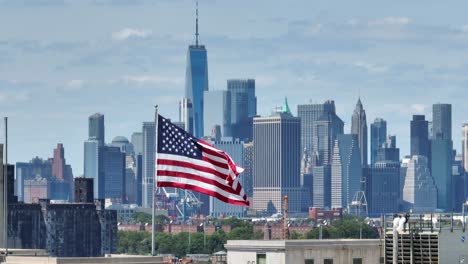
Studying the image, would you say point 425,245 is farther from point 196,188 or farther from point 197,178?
point 197,178

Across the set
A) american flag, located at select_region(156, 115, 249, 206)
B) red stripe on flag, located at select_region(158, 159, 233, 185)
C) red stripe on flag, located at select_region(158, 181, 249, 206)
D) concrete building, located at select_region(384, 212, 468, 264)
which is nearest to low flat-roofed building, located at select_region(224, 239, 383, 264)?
red stripe on flag, located at select_region(158, 181, 249, 206)

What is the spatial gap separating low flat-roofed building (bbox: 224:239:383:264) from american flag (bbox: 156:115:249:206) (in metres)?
1.68

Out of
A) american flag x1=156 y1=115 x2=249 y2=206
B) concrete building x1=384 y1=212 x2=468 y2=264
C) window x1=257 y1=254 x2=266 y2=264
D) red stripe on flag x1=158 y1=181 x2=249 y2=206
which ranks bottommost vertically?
window x1=257 y1=254 x2=266 y2=264

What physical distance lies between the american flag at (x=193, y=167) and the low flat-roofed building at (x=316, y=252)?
1678 mm

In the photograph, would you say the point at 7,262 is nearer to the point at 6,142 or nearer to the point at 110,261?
the point at 110,261

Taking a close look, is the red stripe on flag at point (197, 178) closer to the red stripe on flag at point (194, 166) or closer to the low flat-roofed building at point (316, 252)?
the red stripe on flag at point (194, 166)

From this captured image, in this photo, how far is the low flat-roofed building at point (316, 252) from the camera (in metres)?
63.4

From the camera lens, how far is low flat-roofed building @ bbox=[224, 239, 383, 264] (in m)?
63.4

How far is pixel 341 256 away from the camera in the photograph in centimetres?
6372

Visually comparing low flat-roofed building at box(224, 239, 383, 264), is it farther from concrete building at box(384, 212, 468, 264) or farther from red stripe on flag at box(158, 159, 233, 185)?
concrete building at box(384, 212, 468, 264)

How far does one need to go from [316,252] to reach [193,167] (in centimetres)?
432

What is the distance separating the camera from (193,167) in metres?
63.9

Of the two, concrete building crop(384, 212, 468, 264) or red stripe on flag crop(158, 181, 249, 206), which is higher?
red stripe on flag crop(158, 181, 249, 206)

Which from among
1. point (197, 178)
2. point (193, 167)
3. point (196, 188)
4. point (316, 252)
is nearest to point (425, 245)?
point (316, 252)
